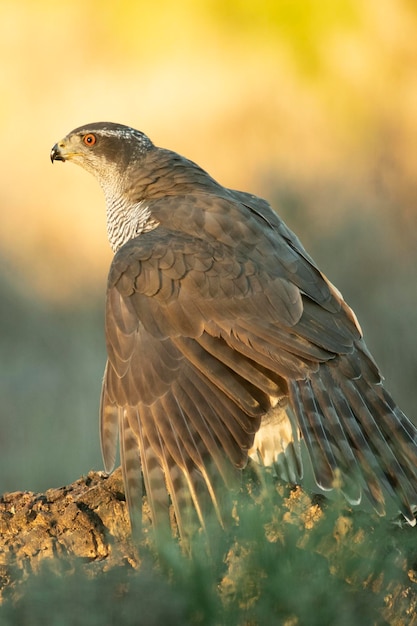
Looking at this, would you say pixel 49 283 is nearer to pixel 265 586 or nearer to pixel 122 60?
pixel 122 60

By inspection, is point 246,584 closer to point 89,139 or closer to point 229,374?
point 229,374

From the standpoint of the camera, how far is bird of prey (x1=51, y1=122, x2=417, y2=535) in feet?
13.6

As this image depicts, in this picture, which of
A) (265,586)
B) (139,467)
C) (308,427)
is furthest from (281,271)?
(265,586)

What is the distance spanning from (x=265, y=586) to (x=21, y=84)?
757 cm

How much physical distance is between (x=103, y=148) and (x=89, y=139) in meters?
0.10

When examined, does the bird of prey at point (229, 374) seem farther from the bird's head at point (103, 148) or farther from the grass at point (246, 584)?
the bird's head at point (103, 148)

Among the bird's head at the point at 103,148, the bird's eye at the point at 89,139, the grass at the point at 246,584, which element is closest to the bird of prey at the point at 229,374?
the grass at the point at 246,584

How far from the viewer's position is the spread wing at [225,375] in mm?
4156

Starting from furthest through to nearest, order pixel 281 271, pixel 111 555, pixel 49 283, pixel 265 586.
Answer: pixel 49 283 → pixel 281 271 → pixel 111 555 → pixel 265 586

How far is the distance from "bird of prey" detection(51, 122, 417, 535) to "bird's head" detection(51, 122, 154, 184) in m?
0.87

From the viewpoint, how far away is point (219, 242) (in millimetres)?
4766

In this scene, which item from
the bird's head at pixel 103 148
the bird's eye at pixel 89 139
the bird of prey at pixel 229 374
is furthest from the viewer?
the bird's eye at pixel 89 139

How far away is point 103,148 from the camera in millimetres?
5871

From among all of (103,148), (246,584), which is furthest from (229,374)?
(103,148)
